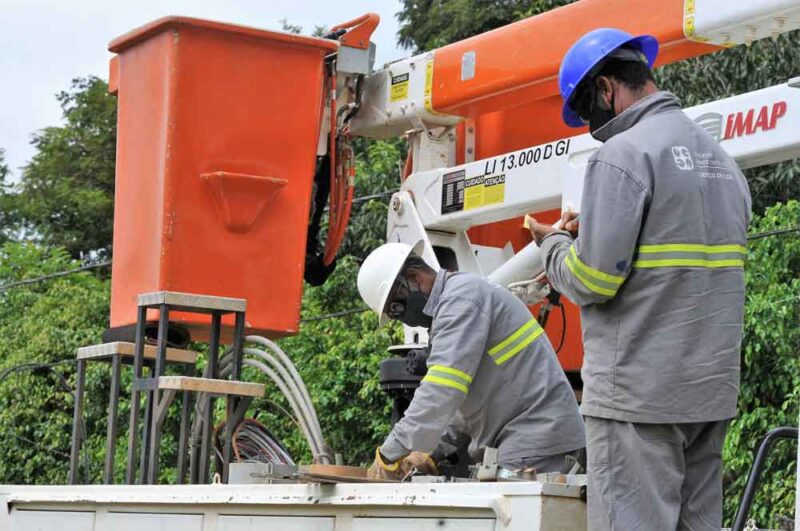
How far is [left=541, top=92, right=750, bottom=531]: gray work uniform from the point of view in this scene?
3893 mm

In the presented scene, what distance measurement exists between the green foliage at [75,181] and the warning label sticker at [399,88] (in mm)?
21220

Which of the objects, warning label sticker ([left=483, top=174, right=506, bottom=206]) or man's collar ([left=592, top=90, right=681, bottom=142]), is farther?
warning label sticker ([left=483, top=174, right=506, bottom=206])

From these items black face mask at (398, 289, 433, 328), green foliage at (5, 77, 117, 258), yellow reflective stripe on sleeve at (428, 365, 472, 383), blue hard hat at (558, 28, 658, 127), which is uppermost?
green foliage at (5, 77, 117, 258)

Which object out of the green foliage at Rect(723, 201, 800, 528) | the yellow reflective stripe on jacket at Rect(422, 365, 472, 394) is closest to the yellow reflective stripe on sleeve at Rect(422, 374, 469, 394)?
the yellow reflective stripe on jacket at Rect(422, 365, 472, 394)

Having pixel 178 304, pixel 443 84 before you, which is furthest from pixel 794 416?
pixel 178 304

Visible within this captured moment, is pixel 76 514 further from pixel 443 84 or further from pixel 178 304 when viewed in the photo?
pixel 443 84

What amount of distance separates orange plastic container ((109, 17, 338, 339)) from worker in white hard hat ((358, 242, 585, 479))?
1325 mm

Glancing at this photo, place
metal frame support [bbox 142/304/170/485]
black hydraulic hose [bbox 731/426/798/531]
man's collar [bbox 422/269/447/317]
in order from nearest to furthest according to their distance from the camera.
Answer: black hydraulic hose [bbox 731/426/798/531], man's collar [bbox 422/269/447/317], metal frame support [bbox 142/304/170/485]

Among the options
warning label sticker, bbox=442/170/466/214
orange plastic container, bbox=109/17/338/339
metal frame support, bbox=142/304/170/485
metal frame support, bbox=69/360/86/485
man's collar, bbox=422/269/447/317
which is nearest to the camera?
man's collar, bbox=422/269/447/317

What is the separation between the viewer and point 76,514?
6.09m

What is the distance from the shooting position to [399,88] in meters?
7.09

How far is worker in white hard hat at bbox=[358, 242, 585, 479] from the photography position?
5180mm

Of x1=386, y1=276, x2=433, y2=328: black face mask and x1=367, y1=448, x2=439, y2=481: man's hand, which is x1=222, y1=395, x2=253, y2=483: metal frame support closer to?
x1=386, y1=276, x2=433, y2=328: black face mask

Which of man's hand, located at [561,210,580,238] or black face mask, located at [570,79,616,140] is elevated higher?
black face mask, located at [570,79,616,140]
